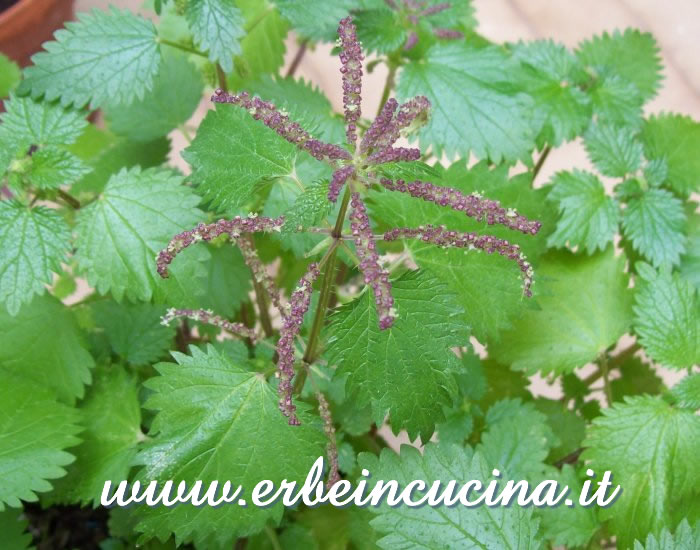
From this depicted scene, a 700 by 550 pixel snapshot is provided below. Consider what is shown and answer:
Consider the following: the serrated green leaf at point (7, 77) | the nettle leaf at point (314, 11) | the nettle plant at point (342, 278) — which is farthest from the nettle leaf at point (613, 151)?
the serrated green leaf at point (7, 77)

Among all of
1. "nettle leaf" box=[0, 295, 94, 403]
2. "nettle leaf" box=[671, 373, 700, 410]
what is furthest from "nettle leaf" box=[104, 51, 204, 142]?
"nettle leaf" box=[671, 373, 700, 410]

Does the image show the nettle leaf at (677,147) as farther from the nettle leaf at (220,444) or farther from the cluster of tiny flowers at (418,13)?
the nettle leaf at (220,444)

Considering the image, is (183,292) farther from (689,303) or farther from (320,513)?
(689,303)

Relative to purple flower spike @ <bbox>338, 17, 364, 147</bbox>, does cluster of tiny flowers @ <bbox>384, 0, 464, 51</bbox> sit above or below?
above

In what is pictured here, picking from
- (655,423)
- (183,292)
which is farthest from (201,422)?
(655,423)

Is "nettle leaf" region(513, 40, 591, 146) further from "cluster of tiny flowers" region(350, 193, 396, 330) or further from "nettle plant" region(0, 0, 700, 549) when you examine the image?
"cluster of tiny flowers" region(350, 193, 396, 330)

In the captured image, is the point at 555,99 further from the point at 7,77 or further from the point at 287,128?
the point at 7,77
